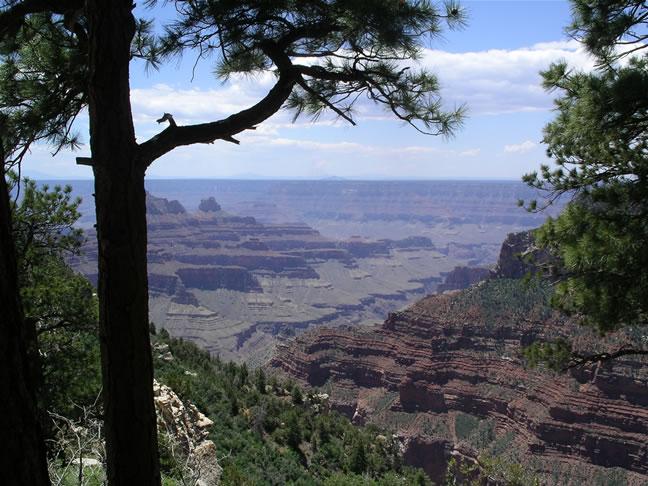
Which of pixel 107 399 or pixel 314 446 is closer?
pixel 107 399

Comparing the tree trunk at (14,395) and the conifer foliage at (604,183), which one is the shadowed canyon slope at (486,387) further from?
the tree trunk at (14,395)

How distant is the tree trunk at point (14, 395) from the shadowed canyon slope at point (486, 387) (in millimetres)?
30230

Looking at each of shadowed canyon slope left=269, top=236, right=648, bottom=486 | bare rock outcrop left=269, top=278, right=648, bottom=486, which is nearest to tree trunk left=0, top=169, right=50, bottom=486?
shadowed canyon slope left=269, top=236, right=648, bottom=486

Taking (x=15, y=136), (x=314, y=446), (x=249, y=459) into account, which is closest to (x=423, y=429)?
(x=314, y=446)

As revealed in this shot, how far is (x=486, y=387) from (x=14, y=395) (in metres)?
49.5

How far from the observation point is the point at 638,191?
19.1 ft

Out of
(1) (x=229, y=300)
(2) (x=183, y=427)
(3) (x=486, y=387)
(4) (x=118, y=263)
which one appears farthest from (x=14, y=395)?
(1) (x=229, y=300)

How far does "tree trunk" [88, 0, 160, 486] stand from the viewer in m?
3.54

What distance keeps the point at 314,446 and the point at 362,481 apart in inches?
116

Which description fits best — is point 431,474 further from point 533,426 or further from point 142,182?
point 142,182

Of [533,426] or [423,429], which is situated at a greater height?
[533,426]

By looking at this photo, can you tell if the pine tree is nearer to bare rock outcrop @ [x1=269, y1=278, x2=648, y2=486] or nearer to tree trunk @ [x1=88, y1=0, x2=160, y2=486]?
tree trunk @ [x1=88, y1=0, x2=160, y2=486]

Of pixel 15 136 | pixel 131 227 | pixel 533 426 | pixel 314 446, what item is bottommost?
pixel 533 426

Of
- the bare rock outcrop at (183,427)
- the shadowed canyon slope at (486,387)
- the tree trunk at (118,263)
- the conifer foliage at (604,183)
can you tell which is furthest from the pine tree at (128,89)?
the shadowed canyon slope at (486,387)
